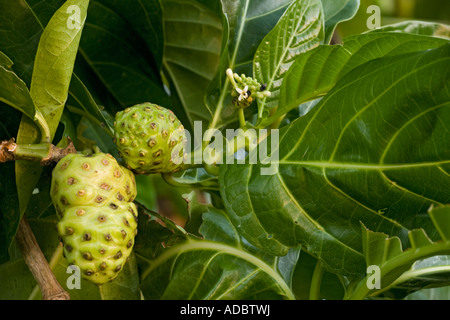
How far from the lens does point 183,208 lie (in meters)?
1.25

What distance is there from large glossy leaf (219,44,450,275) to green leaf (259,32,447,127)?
7cm

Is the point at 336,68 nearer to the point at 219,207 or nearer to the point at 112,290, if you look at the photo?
the point at 219,207

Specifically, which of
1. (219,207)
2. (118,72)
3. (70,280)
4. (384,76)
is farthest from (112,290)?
(384,76)

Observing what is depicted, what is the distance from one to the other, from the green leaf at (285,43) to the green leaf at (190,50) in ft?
0.51

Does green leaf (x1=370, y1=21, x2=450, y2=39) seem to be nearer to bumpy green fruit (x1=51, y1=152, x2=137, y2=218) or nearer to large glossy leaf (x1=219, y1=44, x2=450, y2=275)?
large glossy leaf (x1=219, y1=44, x2=450, y2=275)

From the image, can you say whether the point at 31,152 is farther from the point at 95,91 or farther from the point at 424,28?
the point at 424,28

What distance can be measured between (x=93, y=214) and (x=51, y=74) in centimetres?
17

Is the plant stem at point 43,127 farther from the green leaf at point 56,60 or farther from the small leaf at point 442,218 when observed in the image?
the small leaf at point 442,218

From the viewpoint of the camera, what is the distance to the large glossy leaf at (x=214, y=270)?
709mm

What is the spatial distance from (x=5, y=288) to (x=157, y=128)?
35 cm

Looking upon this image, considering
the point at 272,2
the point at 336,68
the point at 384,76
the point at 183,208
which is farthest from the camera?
the point at 183,208

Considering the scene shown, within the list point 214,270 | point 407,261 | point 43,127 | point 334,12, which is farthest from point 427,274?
point 43,127

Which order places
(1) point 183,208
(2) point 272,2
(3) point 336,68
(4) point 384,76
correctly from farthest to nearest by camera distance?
(1) point 183,208
(2) point 272,2
(3) point 336,68
(4) point 384,76

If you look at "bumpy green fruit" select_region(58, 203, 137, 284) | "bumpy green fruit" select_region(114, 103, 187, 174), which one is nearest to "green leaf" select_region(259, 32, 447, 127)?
"bumpy green fruit" select_region(114, 103, 187, 174)
